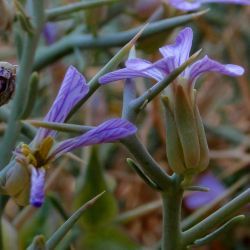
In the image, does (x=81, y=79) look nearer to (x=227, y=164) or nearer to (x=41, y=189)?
(x=41, y=189)

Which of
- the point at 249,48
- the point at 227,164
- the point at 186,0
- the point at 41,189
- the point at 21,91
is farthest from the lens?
the point at 249,48

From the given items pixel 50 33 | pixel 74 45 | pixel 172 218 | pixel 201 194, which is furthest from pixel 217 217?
pixel 201 194

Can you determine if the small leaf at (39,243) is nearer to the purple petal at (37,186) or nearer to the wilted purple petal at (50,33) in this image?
the purple petal at (37,186)

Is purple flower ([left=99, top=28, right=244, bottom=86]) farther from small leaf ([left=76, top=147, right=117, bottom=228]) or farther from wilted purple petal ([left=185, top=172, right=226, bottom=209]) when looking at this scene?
wilted purple petal ([left=185, top=172, right=226, bottom=209])

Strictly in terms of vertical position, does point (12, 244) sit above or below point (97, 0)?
below

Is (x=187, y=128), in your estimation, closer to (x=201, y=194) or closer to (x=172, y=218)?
(x=172, y=218)

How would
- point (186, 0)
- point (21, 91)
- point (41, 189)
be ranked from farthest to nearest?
1. point (186, 0)
2. point (21, 91)
3. point (41, 189)

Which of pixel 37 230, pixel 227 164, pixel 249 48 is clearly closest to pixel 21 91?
pixel 37 230
